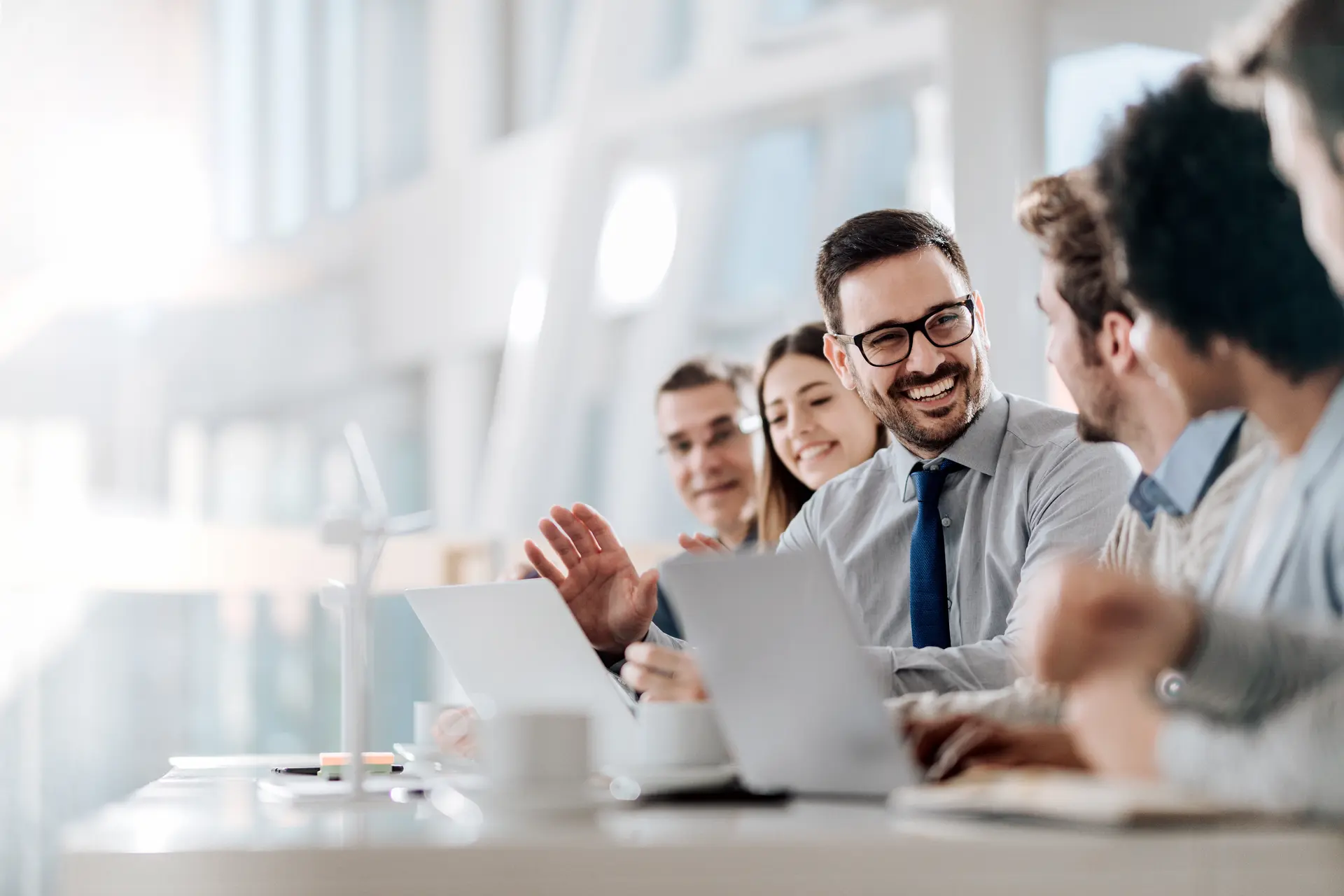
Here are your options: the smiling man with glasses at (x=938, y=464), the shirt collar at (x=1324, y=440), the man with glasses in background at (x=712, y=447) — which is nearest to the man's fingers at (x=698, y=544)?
the smiling man with glasses at (x=938, y=464)

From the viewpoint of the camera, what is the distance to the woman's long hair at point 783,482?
2994 mm

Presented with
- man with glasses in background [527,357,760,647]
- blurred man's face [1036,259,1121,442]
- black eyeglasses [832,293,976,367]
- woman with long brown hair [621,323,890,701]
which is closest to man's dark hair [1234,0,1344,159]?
blurred man's face [1036,259,1121,442]

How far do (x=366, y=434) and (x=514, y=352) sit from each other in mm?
787

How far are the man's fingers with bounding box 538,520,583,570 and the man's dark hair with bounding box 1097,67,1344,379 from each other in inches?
33.1

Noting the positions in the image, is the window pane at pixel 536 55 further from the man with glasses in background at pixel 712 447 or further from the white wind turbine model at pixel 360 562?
the white wind turbine model at pixel 360 562

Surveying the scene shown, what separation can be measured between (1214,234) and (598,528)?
0.91m

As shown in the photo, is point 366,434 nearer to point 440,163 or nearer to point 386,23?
point 440,163

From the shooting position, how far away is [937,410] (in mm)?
2168

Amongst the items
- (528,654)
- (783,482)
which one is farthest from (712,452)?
(528,654)

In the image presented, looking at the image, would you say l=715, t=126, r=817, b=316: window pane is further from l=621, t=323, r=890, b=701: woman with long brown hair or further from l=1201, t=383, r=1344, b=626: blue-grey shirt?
l=1201, t=383, r=1344, b=626: blue-grey shirt

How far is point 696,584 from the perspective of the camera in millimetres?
995

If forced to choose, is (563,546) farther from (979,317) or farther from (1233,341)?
(1233,341)

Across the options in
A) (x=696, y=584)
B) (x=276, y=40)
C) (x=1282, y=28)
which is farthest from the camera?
(x=276, y=40)

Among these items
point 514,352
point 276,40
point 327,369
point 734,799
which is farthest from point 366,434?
point 734,799
